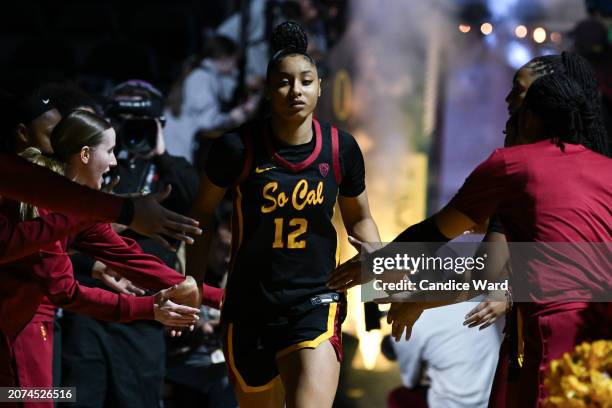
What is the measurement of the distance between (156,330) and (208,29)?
5571 millimetres

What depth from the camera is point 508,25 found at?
344 inches

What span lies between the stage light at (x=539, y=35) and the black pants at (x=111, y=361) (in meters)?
3.80

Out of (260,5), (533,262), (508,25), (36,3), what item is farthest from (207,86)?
(533,262)

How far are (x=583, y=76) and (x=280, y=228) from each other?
4.46 ft

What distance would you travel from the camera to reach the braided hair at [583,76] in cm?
436

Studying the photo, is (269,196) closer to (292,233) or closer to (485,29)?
(292,233)

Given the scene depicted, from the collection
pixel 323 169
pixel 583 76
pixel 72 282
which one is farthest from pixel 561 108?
pixel 72 282

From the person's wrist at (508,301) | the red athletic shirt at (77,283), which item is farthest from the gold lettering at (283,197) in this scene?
the person's wrist at (508,301)

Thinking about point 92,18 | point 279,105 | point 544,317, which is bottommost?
point 544,317

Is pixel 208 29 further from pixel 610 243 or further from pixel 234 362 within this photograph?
pixel 610 243

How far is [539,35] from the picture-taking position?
28.4 ft

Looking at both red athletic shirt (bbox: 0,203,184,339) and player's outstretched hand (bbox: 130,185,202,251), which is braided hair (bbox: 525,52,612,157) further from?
red athletic shirt (bbox: 0,203,184,339)

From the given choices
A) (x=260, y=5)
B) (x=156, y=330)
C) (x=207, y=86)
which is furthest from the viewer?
(x=260, y=5)

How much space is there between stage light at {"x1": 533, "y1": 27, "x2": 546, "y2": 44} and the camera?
3.07 m
